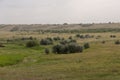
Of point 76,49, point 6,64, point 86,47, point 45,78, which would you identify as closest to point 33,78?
point 45,78

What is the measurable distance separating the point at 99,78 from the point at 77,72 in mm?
4859

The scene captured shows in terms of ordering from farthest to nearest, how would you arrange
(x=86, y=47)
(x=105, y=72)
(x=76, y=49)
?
(x=86, y=47), (x=76, y=49), (x=105, y=72)

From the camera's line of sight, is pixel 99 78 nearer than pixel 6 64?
Yes

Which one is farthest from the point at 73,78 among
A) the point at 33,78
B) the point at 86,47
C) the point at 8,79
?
the point at 86,47

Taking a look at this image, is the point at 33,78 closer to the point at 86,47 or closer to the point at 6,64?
the point at 6,64

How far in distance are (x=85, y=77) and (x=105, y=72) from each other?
3318 millimetres

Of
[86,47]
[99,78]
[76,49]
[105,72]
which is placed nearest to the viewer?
[99,78]

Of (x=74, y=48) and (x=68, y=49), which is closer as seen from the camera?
(x=68, y=49)

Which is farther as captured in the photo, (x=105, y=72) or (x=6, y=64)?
(x=6, y=64)

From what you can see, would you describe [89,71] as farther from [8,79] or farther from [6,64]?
[6,64]

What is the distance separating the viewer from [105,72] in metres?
33.6

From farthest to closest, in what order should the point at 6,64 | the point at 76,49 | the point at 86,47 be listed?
the point at 86,47 → the point at 76,49 → the point at 6,64

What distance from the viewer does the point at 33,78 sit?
31062 mm

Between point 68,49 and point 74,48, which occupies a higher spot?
point 74,48
